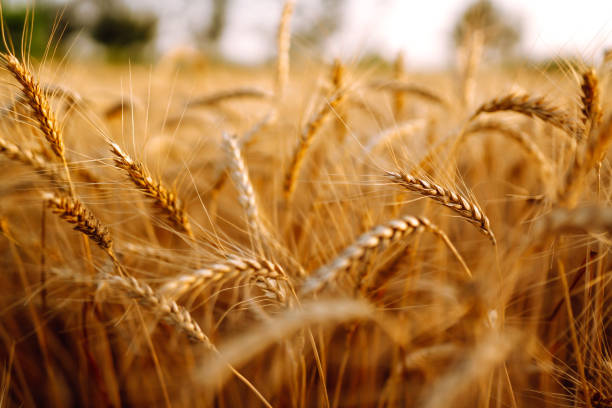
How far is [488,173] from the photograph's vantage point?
6.68 ft

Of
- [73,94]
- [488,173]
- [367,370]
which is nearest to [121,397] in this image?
[367,370]

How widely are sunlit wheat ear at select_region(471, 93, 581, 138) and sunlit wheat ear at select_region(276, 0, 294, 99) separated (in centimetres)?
98

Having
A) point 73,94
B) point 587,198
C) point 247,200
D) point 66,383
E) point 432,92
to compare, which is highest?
point 73,94

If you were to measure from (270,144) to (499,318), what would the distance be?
60.5 inches

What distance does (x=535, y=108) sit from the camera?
957mm

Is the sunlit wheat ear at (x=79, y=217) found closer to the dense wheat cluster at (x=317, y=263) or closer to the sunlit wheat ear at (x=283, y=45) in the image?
the dense wheat cluster at (x=317, y=263)

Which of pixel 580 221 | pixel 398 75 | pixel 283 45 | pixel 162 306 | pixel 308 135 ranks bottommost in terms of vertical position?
pixel 162 306

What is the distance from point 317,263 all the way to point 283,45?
1045mm

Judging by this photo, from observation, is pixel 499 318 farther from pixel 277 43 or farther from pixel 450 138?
pixel 277 43

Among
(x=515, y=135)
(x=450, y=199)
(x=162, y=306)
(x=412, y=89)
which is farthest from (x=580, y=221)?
(x=412, y=89)

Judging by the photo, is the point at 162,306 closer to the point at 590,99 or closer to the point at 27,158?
the point at 27,158

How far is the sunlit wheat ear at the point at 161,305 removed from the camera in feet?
2.30

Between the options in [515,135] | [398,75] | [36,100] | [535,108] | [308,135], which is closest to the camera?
[36,100]

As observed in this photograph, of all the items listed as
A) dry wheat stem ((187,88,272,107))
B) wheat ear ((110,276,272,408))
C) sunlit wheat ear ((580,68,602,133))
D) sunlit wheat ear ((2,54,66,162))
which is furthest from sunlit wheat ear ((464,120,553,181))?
sunlit wheat ear ((2,54,66,162))
